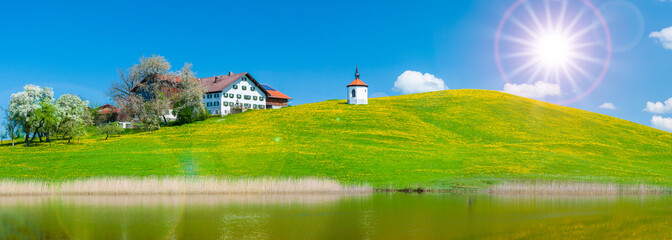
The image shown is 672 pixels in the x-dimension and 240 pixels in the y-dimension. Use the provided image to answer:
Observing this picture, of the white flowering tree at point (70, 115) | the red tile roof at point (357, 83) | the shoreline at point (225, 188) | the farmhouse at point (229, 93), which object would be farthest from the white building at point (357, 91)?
the shoreline at point (225, 188)

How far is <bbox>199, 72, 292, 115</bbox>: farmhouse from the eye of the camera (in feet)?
443

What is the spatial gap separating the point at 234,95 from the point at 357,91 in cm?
3651

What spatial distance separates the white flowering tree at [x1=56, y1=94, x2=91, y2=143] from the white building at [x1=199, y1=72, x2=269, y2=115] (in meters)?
42.6

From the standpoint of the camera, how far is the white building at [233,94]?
135 metres

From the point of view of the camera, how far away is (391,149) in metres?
74.4

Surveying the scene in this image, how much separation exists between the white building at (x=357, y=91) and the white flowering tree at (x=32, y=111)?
213 ft

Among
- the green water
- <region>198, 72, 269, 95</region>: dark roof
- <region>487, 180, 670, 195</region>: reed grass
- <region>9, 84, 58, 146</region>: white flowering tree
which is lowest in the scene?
the green water

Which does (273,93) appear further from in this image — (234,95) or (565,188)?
(565,188)

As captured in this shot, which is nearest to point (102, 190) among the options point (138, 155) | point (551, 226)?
point (138, 155)

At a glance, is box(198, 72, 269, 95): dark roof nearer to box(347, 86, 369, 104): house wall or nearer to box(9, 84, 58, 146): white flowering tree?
box(347, 86, 369, 104): house wall

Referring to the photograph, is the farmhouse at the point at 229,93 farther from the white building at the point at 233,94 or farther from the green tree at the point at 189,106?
the green tree at the point at 189,106

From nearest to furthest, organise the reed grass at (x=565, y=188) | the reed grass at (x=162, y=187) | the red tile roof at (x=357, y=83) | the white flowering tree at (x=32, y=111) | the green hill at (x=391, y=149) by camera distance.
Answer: the reed grass at (x=162, y=187) < the reed grass at (x=565, y=188) < the green hill at (x=391, y=149) < the white flowering tree at (x=32, y=111) < the red tile roof at (x=357, y=83)

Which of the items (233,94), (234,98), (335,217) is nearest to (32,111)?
(233,94)

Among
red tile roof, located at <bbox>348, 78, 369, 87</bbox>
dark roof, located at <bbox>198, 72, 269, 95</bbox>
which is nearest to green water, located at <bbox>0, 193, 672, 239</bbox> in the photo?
red tile roof, located at <bbox>348, 78, 369, 87</bbox>
